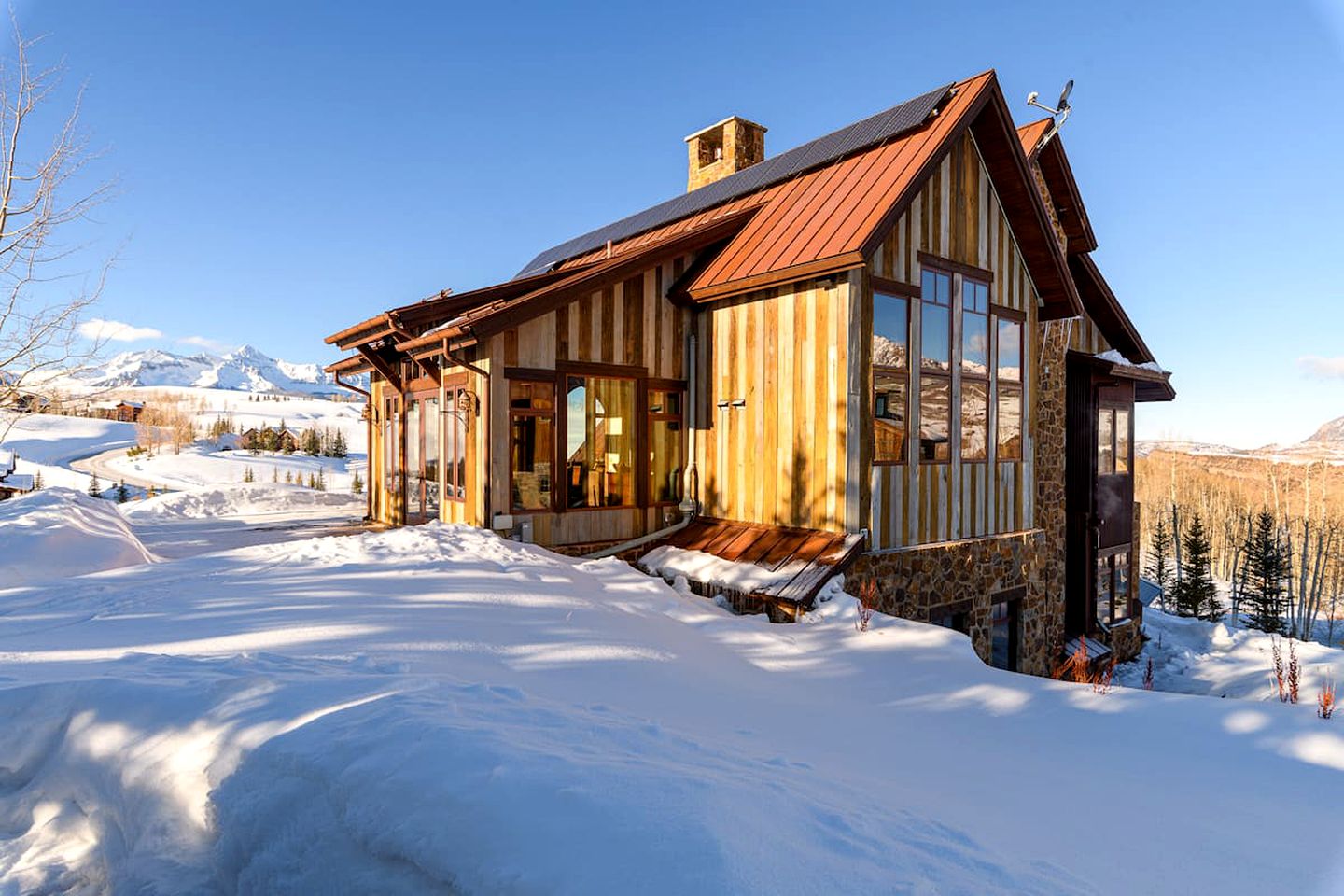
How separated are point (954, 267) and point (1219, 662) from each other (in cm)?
1062

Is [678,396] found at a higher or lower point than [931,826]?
higher

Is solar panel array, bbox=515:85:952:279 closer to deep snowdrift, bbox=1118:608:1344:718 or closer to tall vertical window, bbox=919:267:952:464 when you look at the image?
tall vertical window, bbox=919:267:952:464

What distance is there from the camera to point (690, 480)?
9453 mm

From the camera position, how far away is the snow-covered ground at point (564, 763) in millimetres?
1916

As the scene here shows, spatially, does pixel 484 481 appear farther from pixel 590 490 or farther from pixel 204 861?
pixel 204 861

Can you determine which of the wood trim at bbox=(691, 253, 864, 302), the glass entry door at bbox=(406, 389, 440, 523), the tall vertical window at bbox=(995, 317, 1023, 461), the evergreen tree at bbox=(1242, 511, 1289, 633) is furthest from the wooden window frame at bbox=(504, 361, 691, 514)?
the evergreen tree at bbox=(1242, 511, 1289, 633)

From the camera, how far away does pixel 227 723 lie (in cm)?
257

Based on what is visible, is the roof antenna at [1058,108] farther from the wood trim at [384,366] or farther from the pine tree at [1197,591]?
the pine tree at [1197,591]

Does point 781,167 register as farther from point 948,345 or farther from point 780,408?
point 780,408

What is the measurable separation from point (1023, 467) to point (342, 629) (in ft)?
30.4

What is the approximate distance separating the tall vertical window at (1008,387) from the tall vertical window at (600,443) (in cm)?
518

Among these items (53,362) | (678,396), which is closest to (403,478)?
(678,396)

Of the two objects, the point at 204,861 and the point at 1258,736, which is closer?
the point at 204,861

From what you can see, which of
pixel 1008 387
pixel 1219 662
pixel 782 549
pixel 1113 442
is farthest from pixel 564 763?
pixel 1219 662
